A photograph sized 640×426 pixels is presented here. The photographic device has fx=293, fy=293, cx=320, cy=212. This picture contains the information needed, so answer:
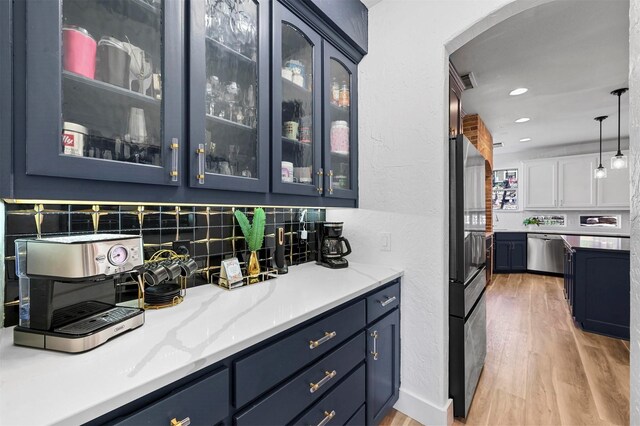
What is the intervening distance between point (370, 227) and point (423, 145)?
649mm

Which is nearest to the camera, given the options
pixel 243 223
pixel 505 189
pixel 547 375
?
pixel 243 223

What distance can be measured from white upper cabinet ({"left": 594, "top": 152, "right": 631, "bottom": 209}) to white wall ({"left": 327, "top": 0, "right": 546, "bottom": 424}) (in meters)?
5.89

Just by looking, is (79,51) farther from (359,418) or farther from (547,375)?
(547,375)

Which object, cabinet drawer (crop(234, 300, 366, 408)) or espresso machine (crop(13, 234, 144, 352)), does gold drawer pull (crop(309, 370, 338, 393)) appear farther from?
espresso machine (crop(13, 234, 144, 352))

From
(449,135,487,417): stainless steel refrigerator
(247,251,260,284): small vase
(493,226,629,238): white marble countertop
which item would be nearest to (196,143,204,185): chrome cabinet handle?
(247,251,260,284): small vase

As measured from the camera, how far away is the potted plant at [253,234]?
1564mm

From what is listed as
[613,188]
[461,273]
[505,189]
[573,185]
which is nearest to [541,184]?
[573,185]

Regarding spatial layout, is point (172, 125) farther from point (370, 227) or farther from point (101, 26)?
point (370, 227)

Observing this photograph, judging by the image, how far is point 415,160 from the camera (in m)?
1.86

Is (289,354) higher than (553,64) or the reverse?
the reverse

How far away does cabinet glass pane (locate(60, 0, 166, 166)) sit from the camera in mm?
844

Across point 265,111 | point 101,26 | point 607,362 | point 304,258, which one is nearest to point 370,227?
point 304,258

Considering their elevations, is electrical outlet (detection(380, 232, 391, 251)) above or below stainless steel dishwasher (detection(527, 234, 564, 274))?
above

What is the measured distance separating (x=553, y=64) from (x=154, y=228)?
3727 mm
